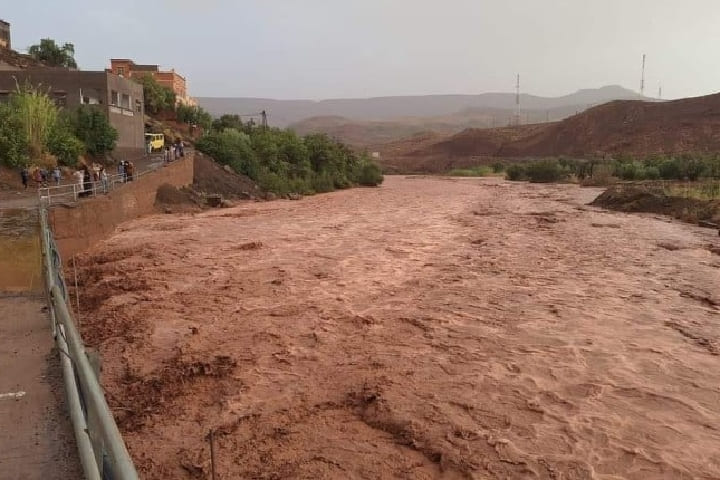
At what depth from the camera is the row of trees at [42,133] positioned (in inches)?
961

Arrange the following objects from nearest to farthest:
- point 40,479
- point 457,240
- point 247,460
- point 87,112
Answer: point 40,479
point 247,460
point 457,240
point 87,112

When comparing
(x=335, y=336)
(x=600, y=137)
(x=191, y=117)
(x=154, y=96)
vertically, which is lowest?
A: (x=335, y=336)

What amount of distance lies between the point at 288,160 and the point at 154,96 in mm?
18203

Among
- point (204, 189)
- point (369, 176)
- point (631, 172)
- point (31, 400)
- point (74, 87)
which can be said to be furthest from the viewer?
point (369, 176)

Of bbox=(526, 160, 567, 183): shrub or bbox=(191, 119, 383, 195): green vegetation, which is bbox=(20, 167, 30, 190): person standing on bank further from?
bbox=(526, 160, 567, 183): shrub

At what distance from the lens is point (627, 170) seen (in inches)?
2186

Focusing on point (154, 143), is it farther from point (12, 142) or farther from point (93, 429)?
point (93, 429)

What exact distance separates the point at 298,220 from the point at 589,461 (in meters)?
22.4

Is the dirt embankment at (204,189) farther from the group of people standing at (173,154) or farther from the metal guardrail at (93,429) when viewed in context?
the metal guardrail at (93,429)

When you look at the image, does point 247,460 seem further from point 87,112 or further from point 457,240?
point 87,112

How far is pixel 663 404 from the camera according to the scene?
824cm

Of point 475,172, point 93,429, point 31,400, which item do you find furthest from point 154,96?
point 93,429

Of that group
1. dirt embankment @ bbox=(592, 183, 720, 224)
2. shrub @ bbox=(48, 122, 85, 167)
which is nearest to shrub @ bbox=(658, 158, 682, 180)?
dirt embankment @ bbox=(592, 183, 720, 224)

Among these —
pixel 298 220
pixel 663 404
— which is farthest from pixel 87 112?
pixel 663 404
